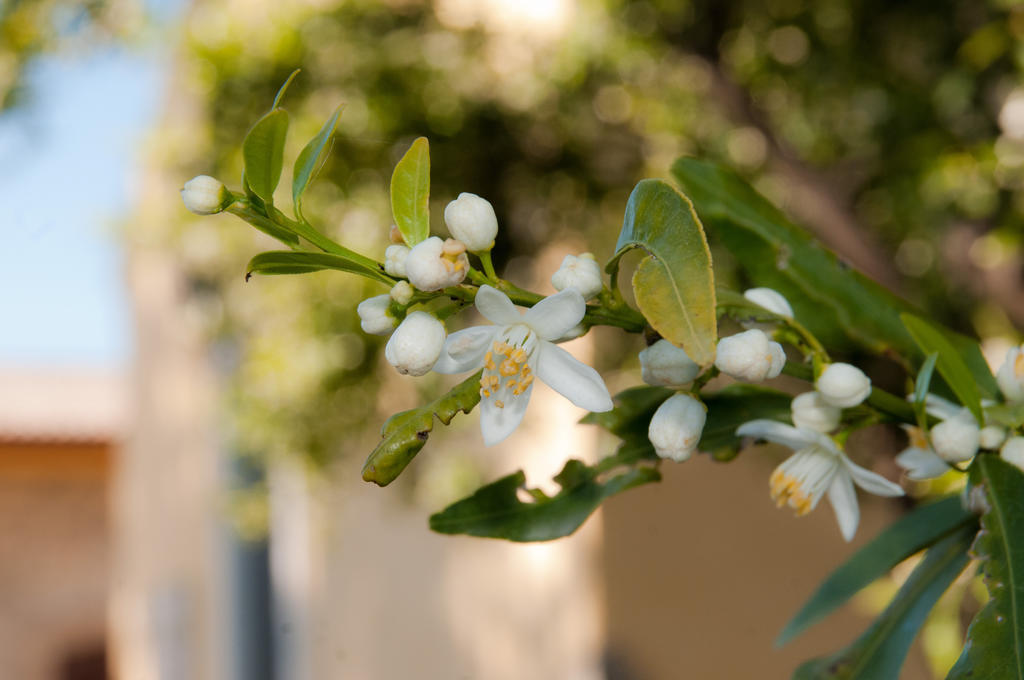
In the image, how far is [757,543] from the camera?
9.30 feet

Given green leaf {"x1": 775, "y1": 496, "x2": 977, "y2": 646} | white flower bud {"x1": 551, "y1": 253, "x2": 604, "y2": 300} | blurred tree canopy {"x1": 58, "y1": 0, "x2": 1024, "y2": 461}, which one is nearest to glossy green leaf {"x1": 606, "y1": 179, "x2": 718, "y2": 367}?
white flower bud {"x1": 551, "y1": 253, "x2": 604, "y2": 300}

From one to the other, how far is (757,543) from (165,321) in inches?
185

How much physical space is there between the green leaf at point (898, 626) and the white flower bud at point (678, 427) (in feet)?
0.86

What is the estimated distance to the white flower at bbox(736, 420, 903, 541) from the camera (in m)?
0.61

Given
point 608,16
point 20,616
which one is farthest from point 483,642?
point 20,616

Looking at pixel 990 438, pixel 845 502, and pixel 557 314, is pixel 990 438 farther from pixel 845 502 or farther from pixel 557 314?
pixel 557 314

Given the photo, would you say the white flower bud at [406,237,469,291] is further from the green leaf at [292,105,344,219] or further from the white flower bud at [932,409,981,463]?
the white flower bud at [932,409,981,463]

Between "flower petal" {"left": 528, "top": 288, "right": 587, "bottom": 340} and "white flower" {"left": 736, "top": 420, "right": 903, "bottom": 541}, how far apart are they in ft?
0.56

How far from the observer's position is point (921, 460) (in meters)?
0.67

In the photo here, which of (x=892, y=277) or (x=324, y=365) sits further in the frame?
(x=324, y=365)

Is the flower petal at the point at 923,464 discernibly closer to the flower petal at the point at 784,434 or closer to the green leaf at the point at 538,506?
the flower petal at the point at 784,434

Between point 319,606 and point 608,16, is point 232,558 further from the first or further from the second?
point 608,16

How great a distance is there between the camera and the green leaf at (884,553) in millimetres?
725

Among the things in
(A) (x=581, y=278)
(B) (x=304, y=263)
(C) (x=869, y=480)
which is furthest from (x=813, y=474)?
(B) (x=304, y=263)
